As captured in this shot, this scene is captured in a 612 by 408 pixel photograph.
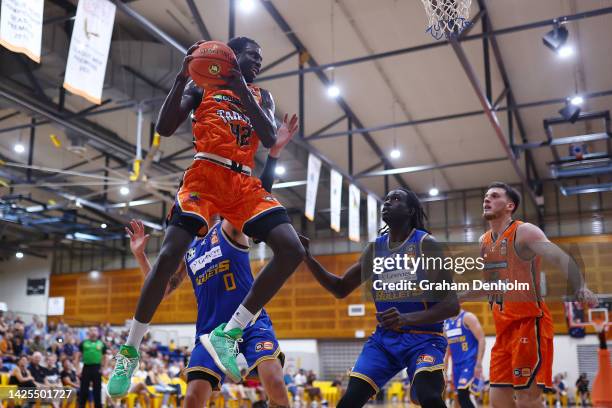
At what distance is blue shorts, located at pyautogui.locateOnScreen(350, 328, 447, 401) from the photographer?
3.97 m

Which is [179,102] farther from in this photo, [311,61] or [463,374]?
[311,61]

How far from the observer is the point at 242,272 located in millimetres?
4406

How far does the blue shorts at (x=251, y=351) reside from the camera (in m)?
4.06

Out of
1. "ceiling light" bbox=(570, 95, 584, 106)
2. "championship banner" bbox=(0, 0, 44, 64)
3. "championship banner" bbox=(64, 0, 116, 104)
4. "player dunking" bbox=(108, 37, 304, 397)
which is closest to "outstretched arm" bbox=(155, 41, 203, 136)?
"player dunking" bbox=(108, 37, 304, 397)

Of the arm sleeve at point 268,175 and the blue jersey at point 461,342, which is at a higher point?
the arm sleeve at point 268,175

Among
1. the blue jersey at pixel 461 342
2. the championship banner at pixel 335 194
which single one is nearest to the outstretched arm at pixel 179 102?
the blue jersey at pixel 461 342

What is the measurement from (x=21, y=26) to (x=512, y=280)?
6400mm

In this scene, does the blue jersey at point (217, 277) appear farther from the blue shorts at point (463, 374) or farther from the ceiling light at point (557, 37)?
the ceiling light at point (557, 37)

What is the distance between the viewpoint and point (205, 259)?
14.6 feet

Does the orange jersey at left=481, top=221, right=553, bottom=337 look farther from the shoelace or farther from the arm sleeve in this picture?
the shoelace

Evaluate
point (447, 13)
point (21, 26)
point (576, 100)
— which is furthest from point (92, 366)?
point (576, 100)

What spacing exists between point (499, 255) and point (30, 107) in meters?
12.3

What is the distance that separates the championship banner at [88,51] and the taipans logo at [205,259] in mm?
5197

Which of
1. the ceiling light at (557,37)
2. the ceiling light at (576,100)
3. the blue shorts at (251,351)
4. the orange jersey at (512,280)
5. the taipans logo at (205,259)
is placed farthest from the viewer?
the ceiling light at (576,100)
